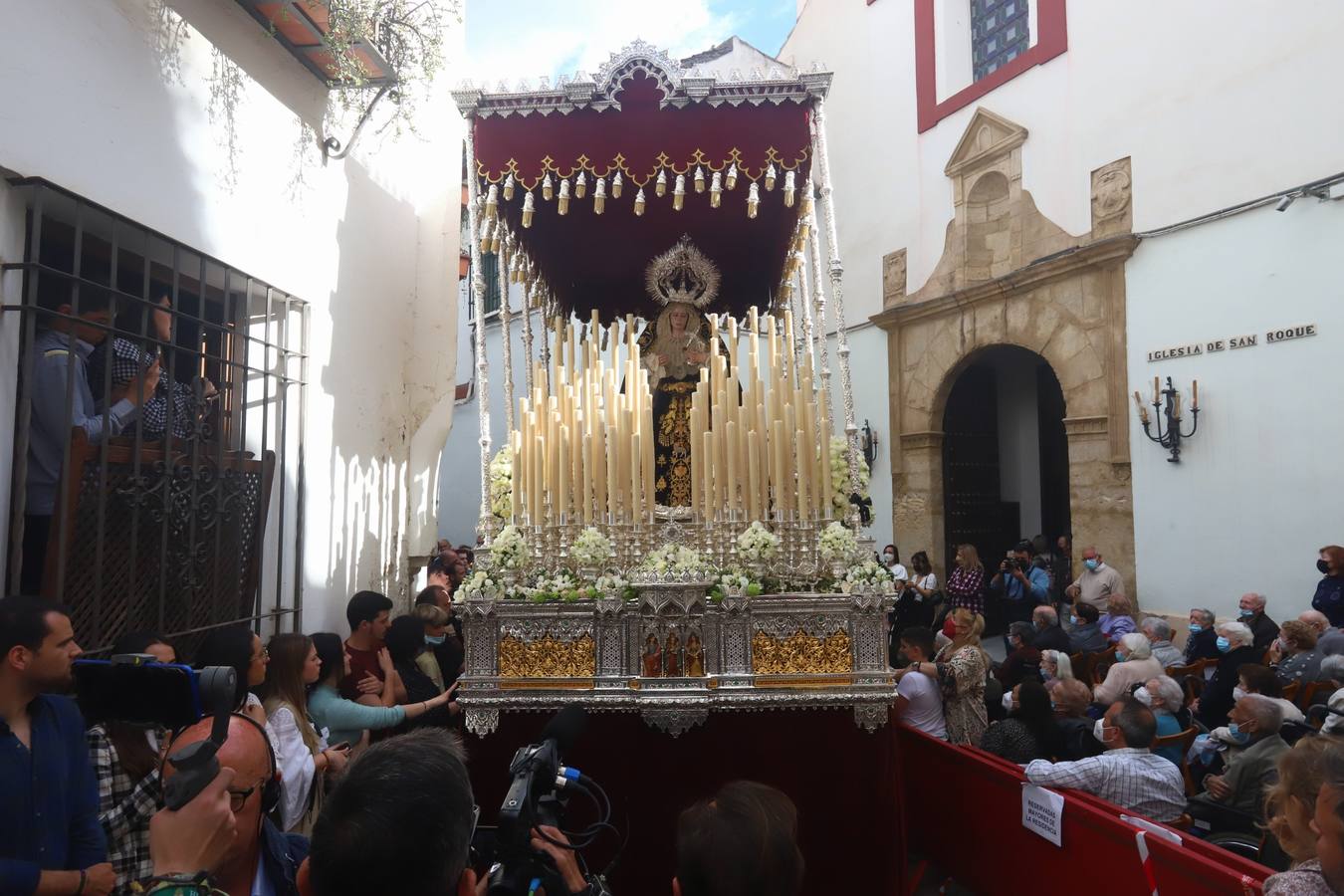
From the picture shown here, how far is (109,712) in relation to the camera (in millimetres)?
1665

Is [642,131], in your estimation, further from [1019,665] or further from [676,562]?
[1019,665]

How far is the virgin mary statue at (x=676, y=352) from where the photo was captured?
5172 millimetres

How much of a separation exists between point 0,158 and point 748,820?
3.55 meters

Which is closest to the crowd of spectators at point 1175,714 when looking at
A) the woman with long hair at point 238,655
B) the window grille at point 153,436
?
the woman with long hair at point 238,655

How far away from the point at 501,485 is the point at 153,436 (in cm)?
164

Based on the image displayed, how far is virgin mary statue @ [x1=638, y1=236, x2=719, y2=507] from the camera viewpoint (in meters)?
5.17

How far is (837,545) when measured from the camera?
3.94 metres

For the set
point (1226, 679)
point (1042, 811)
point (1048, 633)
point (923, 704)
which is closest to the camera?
point (1042, 811)

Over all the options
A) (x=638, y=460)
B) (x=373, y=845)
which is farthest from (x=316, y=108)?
(x=373, y=845)

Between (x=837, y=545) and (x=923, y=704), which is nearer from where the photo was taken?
(x=837, y=545)

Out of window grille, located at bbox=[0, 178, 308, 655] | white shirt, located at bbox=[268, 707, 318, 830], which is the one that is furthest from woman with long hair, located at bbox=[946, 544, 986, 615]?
white shirt, located at bbox=[268, 707, 318, 830]

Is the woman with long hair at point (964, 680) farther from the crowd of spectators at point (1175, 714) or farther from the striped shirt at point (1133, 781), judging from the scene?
the striped shirt at point (1133, 781)

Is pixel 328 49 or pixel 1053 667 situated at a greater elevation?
pixel 328 49

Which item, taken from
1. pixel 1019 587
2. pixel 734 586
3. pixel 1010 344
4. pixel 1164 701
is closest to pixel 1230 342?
pixel 1010 344
